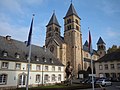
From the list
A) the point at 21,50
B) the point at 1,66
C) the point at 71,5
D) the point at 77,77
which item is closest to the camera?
the point at 1,66

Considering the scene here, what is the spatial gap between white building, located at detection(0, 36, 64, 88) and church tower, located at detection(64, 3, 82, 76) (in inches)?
560

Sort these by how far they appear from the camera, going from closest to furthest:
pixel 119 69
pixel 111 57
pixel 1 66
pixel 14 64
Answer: pixel 1 66, pixel 14 64, pixel 119 69, pixel 111 57

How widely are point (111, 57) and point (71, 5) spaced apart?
3643 cm

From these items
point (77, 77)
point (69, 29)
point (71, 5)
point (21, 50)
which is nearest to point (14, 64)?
point (21, 50)

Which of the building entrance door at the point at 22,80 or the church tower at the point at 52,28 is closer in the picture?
the building entrance door at the point at 22,80

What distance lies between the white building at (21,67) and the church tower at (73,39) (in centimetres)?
1423

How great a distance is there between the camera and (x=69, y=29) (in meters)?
59.9

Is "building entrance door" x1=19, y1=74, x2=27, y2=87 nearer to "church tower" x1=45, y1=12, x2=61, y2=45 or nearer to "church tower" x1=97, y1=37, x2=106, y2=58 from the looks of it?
"church tower" x1=45, y1=12, x2=61, y2=45

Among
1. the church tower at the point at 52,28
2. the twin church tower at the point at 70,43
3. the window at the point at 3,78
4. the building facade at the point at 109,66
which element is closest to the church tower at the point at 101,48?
the twin church tower at the point at 70,43

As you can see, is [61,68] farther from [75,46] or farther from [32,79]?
[75,46]

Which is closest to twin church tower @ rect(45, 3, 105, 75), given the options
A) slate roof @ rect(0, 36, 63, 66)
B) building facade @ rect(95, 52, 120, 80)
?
building facade @ rect(95, 52, 120, 80)

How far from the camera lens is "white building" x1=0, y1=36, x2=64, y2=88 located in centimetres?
2645

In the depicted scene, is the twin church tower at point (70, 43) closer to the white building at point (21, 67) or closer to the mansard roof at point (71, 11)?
the mansard roof at point (71, 11)

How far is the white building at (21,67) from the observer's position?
1041 inches
